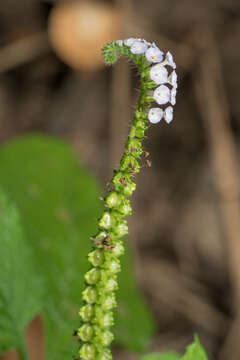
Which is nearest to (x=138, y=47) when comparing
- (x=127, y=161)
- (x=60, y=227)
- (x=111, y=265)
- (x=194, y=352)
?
(x=127, y=161)

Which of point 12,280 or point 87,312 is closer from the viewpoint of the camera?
point 87,312

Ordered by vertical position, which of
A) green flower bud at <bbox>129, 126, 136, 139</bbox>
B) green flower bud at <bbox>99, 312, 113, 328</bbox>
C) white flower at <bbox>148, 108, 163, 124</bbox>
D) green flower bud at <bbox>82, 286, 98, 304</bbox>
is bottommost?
green flower bud at <bbox>99, 312, 113, 328</bbox>

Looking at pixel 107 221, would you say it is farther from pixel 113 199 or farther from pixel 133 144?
pixel 133 144

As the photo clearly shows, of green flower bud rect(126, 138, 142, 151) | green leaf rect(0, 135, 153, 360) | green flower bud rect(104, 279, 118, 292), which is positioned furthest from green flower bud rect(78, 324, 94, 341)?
green leaf rect(0, 135, 153, 360)

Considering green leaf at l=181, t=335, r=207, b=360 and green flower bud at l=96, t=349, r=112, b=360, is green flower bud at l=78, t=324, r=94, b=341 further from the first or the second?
green leaf at l=181, t=335, r=207, b=360

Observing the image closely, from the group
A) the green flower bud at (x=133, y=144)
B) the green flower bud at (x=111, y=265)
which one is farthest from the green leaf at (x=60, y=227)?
the green flower bud at (x=133, y=144)
